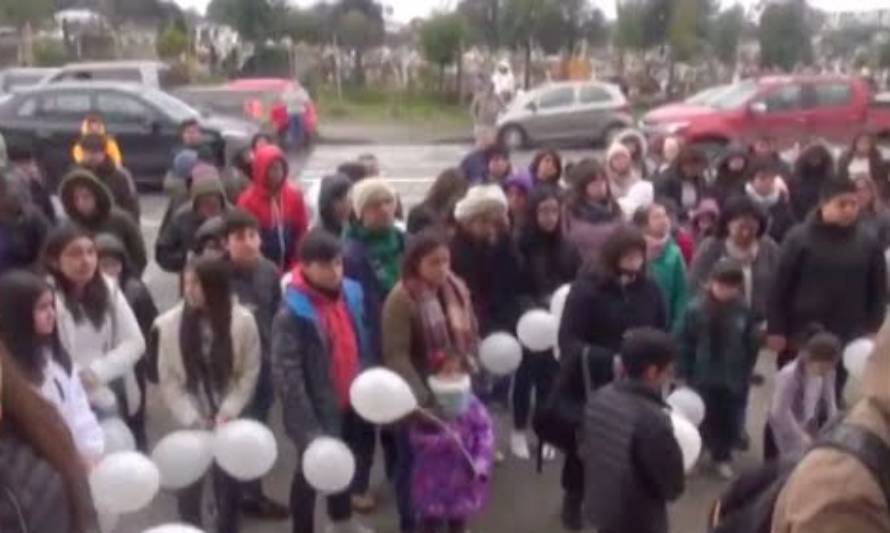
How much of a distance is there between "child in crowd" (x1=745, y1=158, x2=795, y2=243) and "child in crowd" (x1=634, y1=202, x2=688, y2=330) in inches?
84.9

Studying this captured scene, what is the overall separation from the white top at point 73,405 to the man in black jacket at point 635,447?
68.3 inches

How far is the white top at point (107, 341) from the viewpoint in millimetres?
5988

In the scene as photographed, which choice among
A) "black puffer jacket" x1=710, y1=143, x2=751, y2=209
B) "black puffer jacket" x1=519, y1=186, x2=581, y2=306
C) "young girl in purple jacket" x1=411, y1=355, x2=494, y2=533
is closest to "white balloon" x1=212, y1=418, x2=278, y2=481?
"young girl in purple jacket" x1=411, y1=355, x2=494, y2=533

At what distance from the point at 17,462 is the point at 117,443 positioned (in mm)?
2668

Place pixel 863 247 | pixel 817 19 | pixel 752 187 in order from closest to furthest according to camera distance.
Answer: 1. pixel 863 247
2. pixel 752 187
3. pixel 817 19

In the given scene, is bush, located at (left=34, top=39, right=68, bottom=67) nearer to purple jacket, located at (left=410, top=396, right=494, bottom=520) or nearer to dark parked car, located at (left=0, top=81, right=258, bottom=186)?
dark parked car, located at (left=0, top=81, right=258, bottom=186)

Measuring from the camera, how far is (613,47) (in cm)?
4144

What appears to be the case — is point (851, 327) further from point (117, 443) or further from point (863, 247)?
point (117, 443)

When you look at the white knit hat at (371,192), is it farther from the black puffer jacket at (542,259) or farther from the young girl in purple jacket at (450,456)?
the young girl in purple jacket at (450,456)

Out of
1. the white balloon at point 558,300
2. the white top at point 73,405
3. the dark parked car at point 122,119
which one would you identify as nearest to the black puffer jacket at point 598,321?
the white balloon at point 558,300

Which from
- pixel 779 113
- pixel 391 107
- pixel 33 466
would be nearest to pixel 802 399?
pixel 33 466

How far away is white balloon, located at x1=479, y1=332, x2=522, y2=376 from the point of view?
23.6ft

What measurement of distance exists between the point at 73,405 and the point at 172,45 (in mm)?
38050

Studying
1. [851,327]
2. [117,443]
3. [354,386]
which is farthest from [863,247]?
[117,443]
